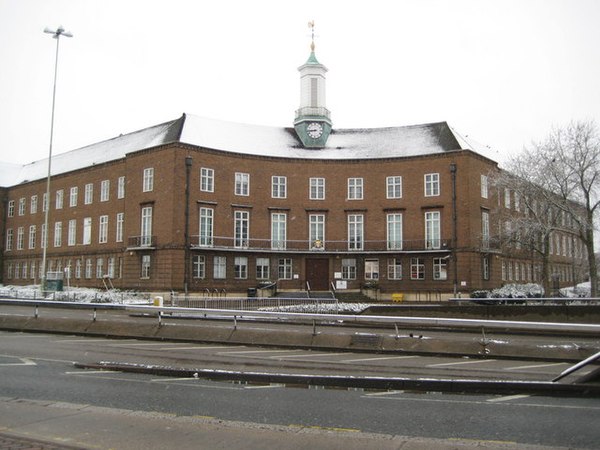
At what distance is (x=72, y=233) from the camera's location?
54.8 meters

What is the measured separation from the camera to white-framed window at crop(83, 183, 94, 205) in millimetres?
53062

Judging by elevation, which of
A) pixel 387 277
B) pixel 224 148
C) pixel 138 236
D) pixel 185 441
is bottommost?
pixel 185 441

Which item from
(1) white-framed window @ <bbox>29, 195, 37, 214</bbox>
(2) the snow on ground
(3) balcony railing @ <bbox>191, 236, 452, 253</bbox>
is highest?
(1) white-framed window @ <bbox>29, 195, 37, 214</bbox>

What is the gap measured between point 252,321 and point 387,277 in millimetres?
23122

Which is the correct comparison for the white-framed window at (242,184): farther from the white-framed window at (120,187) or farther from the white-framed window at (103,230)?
the white-framed window at (103,230)

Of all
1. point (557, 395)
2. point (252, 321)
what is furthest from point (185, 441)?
point (252, 321)

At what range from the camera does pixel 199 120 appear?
48.3m

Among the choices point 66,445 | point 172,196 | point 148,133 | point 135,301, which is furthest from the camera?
point 148,133

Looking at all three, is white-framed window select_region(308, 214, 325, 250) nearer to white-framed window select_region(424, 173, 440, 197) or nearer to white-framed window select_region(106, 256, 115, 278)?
white-framed window select_region(424, 173, 440, 197)

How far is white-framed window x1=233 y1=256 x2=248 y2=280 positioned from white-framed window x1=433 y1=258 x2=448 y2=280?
1433 cm

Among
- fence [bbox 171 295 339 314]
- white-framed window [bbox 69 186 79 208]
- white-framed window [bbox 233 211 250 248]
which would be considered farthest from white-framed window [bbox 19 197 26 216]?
fence [bbox 171 295 339 314]

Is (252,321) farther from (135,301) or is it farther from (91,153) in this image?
(91,153)

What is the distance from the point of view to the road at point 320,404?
6773mm

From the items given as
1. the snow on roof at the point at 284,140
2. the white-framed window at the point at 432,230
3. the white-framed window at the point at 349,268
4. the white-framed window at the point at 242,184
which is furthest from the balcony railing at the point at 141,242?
the white-framed window at the point at 432,230
